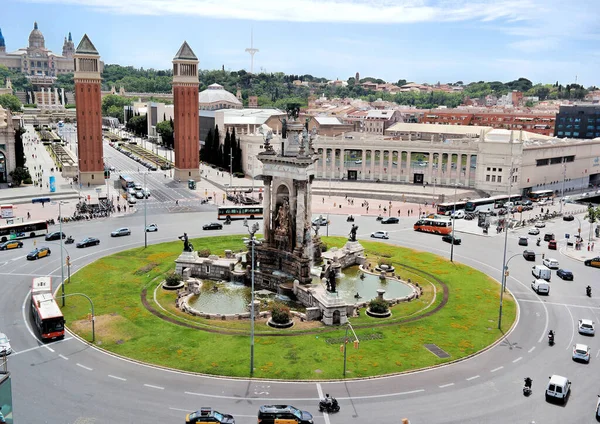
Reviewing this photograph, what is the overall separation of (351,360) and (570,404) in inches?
582

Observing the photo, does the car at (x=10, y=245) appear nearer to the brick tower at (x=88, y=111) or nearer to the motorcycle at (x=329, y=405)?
the brick tower at (x=88, y=111)

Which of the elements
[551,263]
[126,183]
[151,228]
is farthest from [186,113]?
[551,263]

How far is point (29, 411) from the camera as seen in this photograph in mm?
34469

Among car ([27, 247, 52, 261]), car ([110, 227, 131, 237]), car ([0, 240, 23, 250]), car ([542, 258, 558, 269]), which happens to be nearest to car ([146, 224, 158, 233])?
car ([110, 227, 131, 237])

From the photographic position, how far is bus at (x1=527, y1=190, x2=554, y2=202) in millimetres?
122250

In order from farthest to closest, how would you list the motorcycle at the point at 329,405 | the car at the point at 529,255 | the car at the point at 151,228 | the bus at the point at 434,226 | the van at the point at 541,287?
1. the bus at the point at 434,226
2. the car at the point at 151,228
3. the car at the point at 529,255
4. the van at the point at 541,287
5. the motorcycle at the point at 329,405

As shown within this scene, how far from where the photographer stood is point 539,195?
405 feet

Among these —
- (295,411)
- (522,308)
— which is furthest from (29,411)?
(522,308)

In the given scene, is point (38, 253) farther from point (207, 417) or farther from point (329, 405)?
point (329, 405)

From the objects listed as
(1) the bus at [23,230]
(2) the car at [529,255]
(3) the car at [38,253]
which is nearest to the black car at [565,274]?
(2) the car at [529,255]

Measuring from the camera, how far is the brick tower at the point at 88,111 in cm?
12419

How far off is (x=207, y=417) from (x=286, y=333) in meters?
15.5

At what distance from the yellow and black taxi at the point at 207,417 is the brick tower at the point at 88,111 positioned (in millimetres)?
100928

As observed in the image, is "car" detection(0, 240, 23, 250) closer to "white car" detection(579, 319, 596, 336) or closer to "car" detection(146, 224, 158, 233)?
"car" detection(146, 224, 158, 233)
